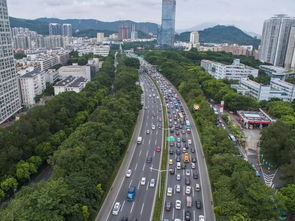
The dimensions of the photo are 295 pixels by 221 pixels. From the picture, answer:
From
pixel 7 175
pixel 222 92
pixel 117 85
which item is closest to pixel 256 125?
pixel 222 92

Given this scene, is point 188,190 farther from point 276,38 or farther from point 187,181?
point 276,38

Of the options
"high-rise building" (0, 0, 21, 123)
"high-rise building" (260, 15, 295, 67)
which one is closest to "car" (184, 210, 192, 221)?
"high-rise building" (0, 0, 21, 123)

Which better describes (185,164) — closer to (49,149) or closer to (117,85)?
(49,149)

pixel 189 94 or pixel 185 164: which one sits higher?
pixel 189 94

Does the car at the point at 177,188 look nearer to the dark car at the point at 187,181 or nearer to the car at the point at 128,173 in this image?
the dark car at the point at 187,181

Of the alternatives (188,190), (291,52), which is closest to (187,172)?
(188,190)

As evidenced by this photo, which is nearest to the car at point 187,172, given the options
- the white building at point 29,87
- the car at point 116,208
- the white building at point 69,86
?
the car at point 116,208
